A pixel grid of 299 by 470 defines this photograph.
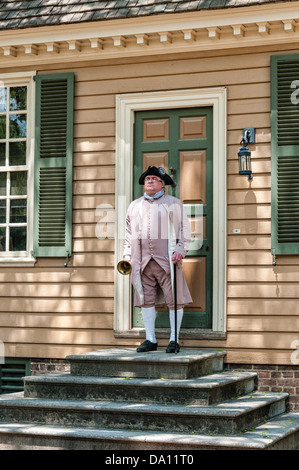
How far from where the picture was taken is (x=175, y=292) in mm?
Result: 8359

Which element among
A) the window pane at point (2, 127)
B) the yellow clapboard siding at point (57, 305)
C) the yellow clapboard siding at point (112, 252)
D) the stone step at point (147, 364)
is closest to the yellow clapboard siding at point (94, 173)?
the yellow clapboard siding at point (112, 252)

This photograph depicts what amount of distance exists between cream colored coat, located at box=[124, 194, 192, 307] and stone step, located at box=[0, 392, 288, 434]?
1.41 m

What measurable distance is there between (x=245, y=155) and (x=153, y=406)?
2983mm

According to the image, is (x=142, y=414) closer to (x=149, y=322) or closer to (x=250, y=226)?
(x=149, y=322)

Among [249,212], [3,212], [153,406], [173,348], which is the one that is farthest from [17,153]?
[153,406]

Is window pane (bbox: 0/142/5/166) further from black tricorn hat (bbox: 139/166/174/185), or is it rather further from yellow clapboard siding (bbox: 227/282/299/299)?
yellow clapboard siding (bbox: 227/282/299/299)

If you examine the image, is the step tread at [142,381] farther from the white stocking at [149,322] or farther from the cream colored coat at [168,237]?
the cream colored coat at [168,237]

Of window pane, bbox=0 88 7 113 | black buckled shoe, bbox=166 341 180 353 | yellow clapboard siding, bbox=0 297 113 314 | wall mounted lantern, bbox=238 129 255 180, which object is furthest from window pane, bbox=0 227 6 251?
wall mounted lantern, bbox=238 129 255 180

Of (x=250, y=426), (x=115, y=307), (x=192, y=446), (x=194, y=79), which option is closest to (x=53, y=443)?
(x=192, y=446)

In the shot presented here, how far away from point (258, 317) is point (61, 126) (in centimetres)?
326

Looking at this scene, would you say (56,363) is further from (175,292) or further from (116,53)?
(116,53)

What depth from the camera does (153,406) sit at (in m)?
7.32

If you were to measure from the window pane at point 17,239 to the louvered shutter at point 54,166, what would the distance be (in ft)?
0.93

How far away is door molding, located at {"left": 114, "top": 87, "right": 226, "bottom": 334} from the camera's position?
8922 millimetres
